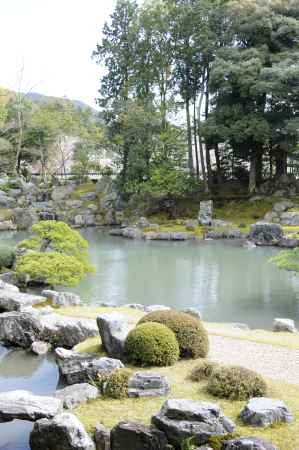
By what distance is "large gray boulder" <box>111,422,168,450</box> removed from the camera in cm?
827

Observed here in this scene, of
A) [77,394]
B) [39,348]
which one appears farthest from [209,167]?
[77,394]

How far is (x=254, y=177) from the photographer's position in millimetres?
45094

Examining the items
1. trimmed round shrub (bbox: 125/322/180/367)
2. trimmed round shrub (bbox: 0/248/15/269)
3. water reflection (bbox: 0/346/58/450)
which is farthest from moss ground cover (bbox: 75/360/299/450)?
trimmed round shrub (bbox: 0/248/15/269)

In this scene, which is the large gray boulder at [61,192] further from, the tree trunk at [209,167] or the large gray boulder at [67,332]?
the large gray boulder at [67,332]

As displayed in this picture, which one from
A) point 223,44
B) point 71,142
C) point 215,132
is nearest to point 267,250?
point 215,132

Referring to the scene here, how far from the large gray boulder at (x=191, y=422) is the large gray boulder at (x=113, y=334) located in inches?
135

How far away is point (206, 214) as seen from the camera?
1619 inches

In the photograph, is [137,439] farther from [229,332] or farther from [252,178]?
[252,178]

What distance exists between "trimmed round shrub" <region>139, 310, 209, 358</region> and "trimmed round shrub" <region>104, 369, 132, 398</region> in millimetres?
1913

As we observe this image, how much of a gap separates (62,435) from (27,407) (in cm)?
104

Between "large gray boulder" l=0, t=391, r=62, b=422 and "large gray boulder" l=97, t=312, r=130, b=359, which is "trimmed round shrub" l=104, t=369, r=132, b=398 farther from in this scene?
"large gray boulder" l=97, t=312, r=130, b=359

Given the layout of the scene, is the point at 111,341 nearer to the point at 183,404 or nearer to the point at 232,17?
the point at 183,404

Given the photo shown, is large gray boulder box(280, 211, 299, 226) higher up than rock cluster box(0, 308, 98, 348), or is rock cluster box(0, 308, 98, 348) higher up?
large gray boulder box(280, 211, 299, 226)

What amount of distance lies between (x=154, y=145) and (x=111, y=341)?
32336mm
